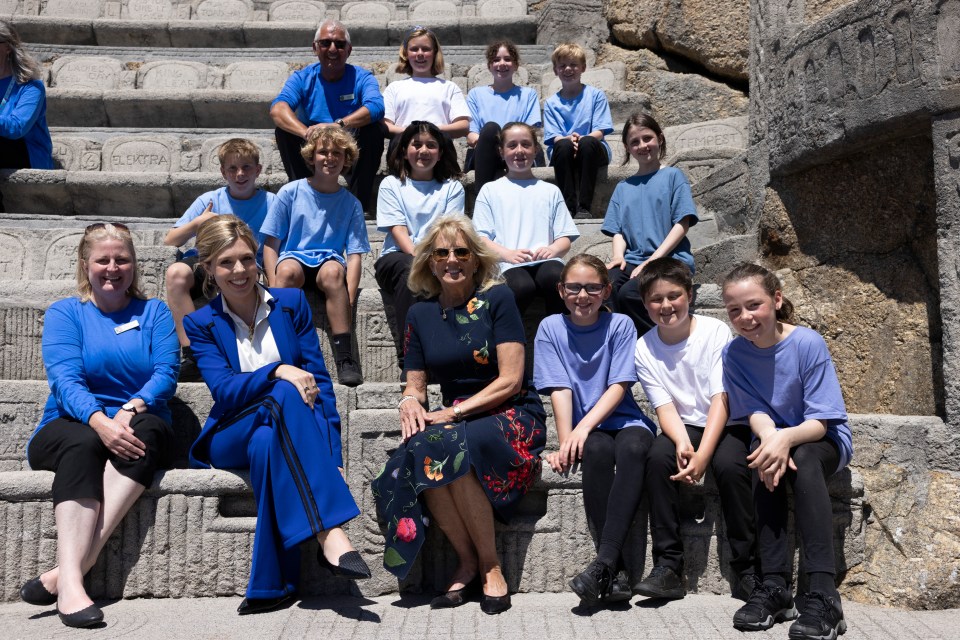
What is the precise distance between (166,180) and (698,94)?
143 inches

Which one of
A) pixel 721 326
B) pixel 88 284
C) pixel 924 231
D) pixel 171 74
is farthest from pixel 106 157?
pixel 924 231

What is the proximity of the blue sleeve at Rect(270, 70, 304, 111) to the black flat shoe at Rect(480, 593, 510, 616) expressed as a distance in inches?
125

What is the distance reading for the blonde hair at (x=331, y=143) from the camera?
420 cm

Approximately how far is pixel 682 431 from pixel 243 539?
1.44m

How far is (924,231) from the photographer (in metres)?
3.51

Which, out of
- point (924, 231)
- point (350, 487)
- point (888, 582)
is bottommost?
point (888, 582)

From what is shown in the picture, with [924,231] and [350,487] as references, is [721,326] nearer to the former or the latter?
[924,231]

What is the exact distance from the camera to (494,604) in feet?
9.52

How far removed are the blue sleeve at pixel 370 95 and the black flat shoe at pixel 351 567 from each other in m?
2.83

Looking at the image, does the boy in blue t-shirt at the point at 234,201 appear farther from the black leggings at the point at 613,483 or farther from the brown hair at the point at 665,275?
the black leggings at the point at 613,483

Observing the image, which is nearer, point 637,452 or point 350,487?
point 637,452

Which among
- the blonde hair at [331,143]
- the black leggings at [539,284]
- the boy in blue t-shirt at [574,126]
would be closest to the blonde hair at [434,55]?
the boy in blue t-shirt at [574,126]

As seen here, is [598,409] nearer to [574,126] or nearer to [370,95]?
[370,95]

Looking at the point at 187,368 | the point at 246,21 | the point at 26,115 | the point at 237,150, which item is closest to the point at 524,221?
the point at 237,150
